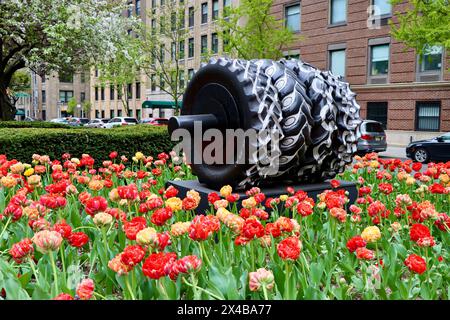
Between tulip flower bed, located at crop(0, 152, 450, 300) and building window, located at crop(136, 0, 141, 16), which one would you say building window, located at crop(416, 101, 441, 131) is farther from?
building window, located at crop(136, 0, 141, 16)

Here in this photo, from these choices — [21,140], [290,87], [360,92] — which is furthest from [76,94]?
[290,87]

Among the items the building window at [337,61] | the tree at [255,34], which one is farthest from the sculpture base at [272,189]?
the building window at [337,61]

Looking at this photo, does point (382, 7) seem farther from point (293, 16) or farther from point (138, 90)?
point (138, 90)

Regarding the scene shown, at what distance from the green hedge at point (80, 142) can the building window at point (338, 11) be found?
73.2 feet

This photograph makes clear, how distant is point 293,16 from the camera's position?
3269cm

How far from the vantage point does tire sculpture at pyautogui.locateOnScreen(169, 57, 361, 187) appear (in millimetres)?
4902

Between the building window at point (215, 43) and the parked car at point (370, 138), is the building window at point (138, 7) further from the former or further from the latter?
the parked car at point (370, 138)

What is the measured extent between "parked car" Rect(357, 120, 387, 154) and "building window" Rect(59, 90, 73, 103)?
6899cm

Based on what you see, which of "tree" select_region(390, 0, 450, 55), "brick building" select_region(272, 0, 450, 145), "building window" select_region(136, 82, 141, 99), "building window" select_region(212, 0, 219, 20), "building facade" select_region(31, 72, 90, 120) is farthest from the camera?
"building facade" select_region(31, 72, 90, 120)

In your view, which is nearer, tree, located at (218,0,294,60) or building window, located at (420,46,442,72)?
building window, located at (420,46,442,72)

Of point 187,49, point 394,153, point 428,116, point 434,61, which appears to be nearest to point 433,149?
point 394,153

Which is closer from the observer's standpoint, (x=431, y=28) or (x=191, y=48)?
(x=431, y=28)

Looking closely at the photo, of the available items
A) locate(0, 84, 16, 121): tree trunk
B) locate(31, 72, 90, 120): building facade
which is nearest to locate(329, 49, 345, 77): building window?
locate(0, 84, 16, 121): tree trunk

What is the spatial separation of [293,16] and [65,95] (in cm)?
5733
